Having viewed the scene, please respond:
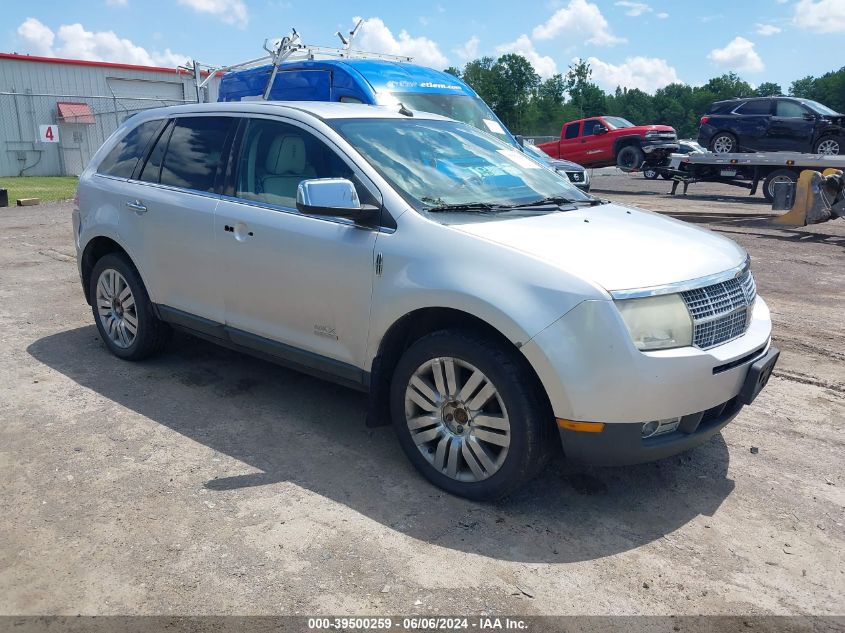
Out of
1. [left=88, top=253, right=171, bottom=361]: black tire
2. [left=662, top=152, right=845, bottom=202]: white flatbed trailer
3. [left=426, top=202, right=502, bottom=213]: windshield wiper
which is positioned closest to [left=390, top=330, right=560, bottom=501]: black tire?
[left=426, top=202, right=502, bottom=213]: windshield wiper

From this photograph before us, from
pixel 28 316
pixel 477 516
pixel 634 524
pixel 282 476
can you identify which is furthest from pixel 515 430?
pixel 28 316

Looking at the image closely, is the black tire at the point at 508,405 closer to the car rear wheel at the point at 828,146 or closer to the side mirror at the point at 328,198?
the side mirror at the point at 328,198

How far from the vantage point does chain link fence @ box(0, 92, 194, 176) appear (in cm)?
2553

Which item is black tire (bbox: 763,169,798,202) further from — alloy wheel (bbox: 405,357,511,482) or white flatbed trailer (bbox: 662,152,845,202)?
alloy wheel (bbox: 405,357,511,482)

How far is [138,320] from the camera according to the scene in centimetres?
530

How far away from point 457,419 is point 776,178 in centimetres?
1545

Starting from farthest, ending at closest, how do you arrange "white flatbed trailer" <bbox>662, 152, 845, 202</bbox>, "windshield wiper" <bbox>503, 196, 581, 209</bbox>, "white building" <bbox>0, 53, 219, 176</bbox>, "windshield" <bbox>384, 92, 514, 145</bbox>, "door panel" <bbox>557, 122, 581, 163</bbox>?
"white building" <bbox>0, 53, 219, 176</bbox> → "door panel" <bbox>557, 122, 581, 163</bbox> → "white flatbed trailer" <bbox>662, 152, 845, 202</bbox> → "windshield" <bbox>384, 92, 514, 145</bbox> → "windshield wiper" <bbox>503, 196, 581, 209</bbox>

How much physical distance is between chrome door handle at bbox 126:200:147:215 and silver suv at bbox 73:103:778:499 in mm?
20

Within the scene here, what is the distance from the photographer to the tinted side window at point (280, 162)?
4.14m

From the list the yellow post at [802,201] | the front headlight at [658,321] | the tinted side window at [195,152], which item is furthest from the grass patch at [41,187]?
the front headlight at [658,321]

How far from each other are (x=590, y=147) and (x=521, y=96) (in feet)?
235

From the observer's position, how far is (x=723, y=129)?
19969 mm

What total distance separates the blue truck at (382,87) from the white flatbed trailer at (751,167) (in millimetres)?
7684

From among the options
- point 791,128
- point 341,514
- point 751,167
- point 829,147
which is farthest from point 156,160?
point 829,147
